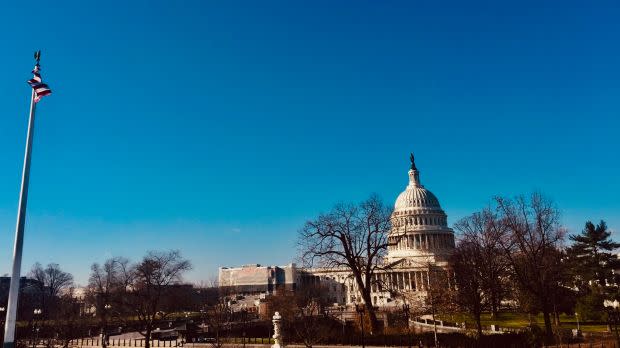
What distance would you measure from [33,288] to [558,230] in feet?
337

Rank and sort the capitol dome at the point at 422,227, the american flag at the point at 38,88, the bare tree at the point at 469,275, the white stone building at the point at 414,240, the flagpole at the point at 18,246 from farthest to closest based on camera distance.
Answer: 1. the capitol dome at the point at 422,227
2. the white stone building at the point at 414,240
3. the bare tree at the point at 469,275
4. the american flag at the point at 38,88
5. the flagpole at the point at 18,246

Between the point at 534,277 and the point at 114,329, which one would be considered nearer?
the point at 534,277

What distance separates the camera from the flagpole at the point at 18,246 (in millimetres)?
16297

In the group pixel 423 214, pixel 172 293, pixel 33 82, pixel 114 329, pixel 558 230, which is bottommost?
pixel 114 329

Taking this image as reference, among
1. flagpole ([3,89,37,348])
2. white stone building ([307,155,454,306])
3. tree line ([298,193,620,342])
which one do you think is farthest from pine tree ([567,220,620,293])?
white stone building ([307,155,454,306])

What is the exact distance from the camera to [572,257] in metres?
53.9

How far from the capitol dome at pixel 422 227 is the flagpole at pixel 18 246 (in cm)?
11125

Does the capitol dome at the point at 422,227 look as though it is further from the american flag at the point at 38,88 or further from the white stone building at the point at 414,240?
the american flag at the point at 38,88

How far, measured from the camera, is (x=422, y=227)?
129500 mm

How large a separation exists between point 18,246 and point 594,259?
53125 millimetres

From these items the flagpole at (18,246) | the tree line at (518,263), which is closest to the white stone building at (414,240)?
the tree line at (518,263)

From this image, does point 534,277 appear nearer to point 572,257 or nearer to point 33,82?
point 572,257

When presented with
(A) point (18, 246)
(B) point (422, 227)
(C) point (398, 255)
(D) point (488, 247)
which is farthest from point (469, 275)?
(B) point (422, 227)

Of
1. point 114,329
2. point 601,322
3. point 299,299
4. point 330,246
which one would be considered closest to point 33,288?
point 114,329
